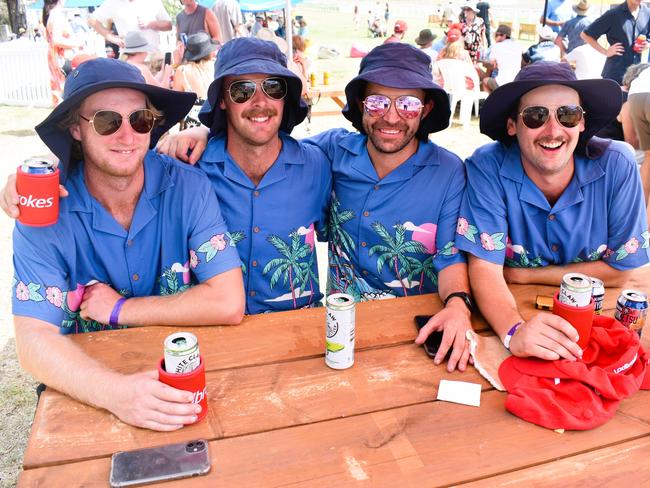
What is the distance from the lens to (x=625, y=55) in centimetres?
707

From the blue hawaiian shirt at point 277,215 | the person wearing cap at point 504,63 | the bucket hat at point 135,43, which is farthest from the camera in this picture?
the person wearing cap at point 504,63

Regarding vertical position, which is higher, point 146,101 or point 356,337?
point 146,101

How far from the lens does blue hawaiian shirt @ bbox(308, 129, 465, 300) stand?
2.63 m

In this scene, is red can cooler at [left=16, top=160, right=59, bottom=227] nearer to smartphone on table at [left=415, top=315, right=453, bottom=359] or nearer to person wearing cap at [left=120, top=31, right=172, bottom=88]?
smartphone on table at [left=415, top=315, right=453, bottom=359]

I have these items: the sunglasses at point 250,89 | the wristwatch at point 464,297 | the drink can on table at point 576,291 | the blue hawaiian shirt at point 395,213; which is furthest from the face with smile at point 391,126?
the drink can on table at point 576,291

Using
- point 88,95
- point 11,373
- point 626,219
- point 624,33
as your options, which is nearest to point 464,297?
point 626,219

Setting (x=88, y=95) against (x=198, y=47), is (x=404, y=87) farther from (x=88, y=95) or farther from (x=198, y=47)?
(x=198, y=47)

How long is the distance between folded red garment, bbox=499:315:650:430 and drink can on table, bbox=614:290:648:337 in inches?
3.9

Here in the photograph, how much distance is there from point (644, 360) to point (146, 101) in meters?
1.96

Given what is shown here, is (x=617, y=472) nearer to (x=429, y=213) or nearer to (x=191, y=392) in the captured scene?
(x=191, y=392)

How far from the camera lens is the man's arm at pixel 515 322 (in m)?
1.79

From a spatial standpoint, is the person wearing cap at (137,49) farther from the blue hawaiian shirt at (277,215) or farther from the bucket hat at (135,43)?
the blue hawaiian shirt at (277,215)

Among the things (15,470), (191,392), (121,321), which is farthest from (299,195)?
(15,470)

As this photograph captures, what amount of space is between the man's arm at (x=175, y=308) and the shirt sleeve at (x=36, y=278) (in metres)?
0.13
